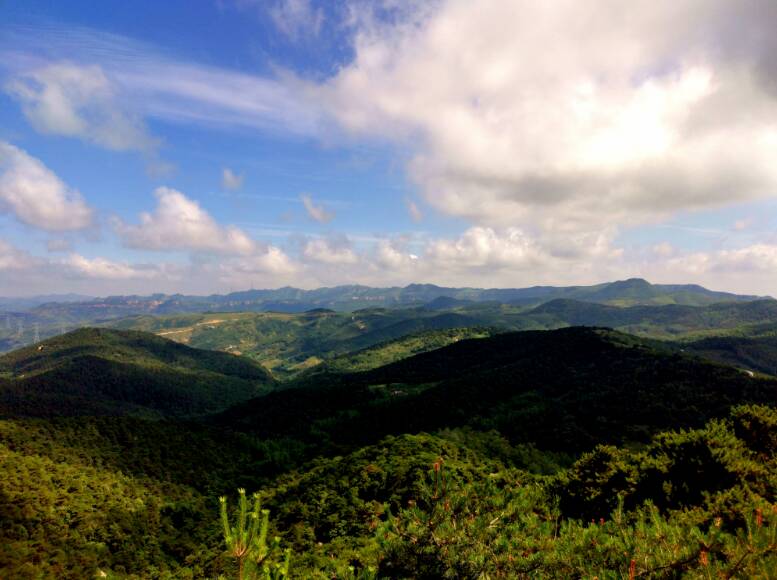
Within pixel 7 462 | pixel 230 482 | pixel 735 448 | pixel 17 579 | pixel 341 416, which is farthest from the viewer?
pixel 341 416

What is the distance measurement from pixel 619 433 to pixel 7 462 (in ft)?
481

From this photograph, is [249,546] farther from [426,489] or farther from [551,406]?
[551,406]

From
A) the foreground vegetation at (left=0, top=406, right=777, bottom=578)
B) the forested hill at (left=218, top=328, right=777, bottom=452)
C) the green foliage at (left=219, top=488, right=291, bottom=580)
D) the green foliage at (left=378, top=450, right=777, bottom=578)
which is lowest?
the forested hill at (left=218, top=328, right=777, bottom=452)

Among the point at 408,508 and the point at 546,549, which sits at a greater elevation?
the point at 546,549

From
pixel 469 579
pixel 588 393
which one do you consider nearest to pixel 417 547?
pixel 469 579

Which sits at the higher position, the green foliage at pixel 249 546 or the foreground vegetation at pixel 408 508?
the green foliage at pixel 249 546

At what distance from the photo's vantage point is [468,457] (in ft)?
264

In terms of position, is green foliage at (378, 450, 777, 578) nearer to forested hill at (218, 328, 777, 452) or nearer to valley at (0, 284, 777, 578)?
valley at (0, 284, 777, 578)

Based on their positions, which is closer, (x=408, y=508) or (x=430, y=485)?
(x=430, y=485)

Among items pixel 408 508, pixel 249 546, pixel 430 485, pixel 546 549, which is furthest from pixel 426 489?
pixel 408 508

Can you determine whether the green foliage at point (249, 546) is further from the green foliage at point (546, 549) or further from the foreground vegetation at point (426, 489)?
the green foliage at point (546, 549)

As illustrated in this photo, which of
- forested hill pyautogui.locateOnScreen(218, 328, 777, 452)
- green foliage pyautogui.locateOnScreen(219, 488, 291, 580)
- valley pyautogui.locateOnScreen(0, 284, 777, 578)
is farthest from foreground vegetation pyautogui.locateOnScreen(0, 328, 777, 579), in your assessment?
forested hill pyautogui.locateOnScreen(218, 328, 777, 452)

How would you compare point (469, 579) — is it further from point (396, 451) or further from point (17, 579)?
point (396, 451)

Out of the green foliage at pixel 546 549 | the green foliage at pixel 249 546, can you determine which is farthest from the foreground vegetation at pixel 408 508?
the green foliage at pixel 249 546
